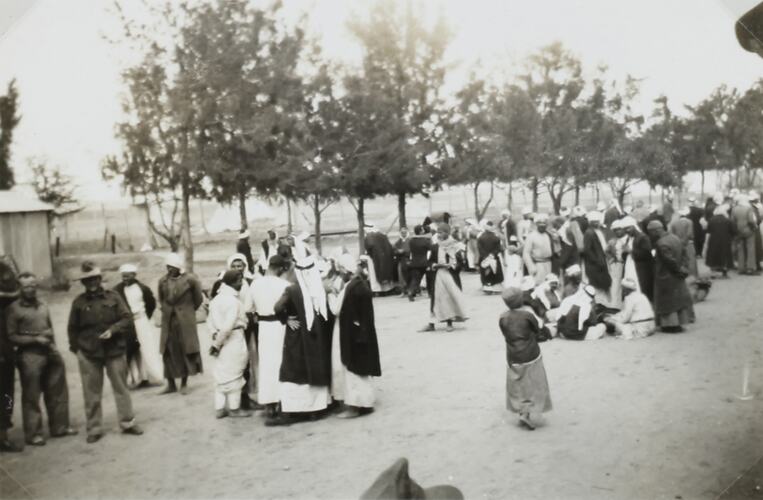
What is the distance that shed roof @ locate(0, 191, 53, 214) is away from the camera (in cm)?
444

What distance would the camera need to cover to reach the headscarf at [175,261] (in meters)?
5.52

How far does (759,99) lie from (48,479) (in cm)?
524

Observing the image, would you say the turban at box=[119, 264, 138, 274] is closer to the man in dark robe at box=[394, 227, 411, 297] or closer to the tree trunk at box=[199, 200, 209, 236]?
the tree trunk at box=[199, 200, 209, 236]

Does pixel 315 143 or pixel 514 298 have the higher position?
pixel 315 143

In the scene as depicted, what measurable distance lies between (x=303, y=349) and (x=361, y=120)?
6.51 ft

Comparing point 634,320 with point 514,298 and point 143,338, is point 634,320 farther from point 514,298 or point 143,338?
point 143,338

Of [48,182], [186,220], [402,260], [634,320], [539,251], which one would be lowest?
[634,320]

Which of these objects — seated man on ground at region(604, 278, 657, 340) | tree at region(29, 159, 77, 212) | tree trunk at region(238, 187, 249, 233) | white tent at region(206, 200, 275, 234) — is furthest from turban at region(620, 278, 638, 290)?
tree at region(29, 159, 77, 212)

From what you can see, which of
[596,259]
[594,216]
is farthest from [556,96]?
[596,259]

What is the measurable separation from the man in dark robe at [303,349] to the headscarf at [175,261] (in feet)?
2.68

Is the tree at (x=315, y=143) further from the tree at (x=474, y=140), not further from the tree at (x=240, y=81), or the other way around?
the tree at (x=474, y=140)

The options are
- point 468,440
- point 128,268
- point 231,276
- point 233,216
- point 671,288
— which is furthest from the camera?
point 671,288

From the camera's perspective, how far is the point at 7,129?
14.8 ft

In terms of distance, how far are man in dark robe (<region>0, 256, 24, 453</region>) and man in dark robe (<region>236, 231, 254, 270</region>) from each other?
59.5 inches
